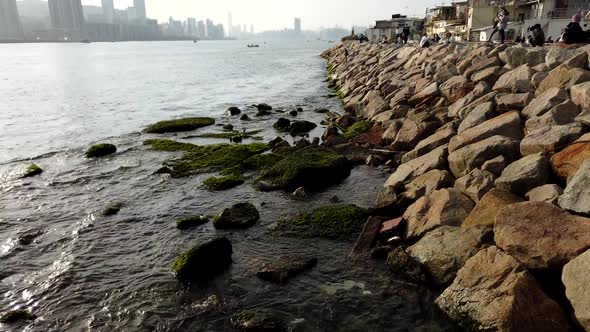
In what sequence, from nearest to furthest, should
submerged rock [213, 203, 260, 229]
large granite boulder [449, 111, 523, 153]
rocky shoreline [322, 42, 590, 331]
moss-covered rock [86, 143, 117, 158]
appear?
rocky shoreline [322, 42, 590, 331] → submerged rock [213, 203, 260, 229] → large granite boulder [449, 111, 523, 153] → moss-covered rock [86, 143, 117, 158]

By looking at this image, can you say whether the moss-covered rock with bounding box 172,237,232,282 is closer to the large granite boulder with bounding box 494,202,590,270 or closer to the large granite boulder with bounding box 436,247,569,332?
the large granite boulder with bounding box 436,247,569,332

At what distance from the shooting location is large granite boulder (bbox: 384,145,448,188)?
10.8m

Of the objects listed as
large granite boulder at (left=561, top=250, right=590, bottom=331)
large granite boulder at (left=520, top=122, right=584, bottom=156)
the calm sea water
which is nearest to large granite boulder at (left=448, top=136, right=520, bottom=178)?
large granite boulder at (left=520, top=122, right=584, bottom=156)

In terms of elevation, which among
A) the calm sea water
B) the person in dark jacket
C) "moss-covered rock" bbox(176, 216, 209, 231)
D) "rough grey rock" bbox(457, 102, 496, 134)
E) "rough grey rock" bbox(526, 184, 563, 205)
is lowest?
the calm sea water

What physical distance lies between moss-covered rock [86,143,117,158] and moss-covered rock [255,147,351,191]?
849cm

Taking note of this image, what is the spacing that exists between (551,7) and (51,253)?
45.2m

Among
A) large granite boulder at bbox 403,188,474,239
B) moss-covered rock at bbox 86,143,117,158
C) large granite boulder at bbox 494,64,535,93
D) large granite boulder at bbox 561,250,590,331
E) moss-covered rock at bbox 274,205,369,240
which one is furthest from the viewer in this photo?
moss-covered rock at bbox 86,143,117,158

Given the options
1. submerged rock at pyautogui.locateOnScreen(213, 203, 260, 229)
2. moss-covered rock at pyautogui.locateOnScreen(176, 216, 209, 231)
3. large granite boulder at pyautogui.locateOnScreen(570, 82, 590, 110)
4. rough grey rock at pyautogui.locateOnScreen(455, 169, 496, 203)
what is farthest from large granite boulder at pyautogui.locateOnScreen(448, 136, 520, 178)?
moss-covered rock at pyautogui.locateOnScreen(176, 216, 209, 231)

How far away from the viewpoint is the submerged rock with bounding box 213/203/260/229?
1028 cm

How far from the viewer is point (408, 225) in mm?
8984

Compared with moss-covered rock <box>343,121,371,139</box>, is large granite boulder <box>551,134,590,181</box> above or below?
above

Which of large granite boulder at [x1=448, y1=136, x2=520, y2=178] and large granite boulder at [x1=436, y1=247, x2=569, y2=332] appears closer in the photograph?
large granite boulder at [x1=436, y1=247, x2=569, y2=332]

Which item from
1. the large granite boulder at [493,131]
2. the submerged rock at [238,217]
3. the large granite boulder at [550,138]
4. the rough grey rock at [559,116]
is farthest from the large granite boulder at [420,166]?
the submerged rock at [238,217]

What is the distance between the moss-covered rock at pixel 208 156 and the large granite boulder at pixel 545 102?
949 cm
